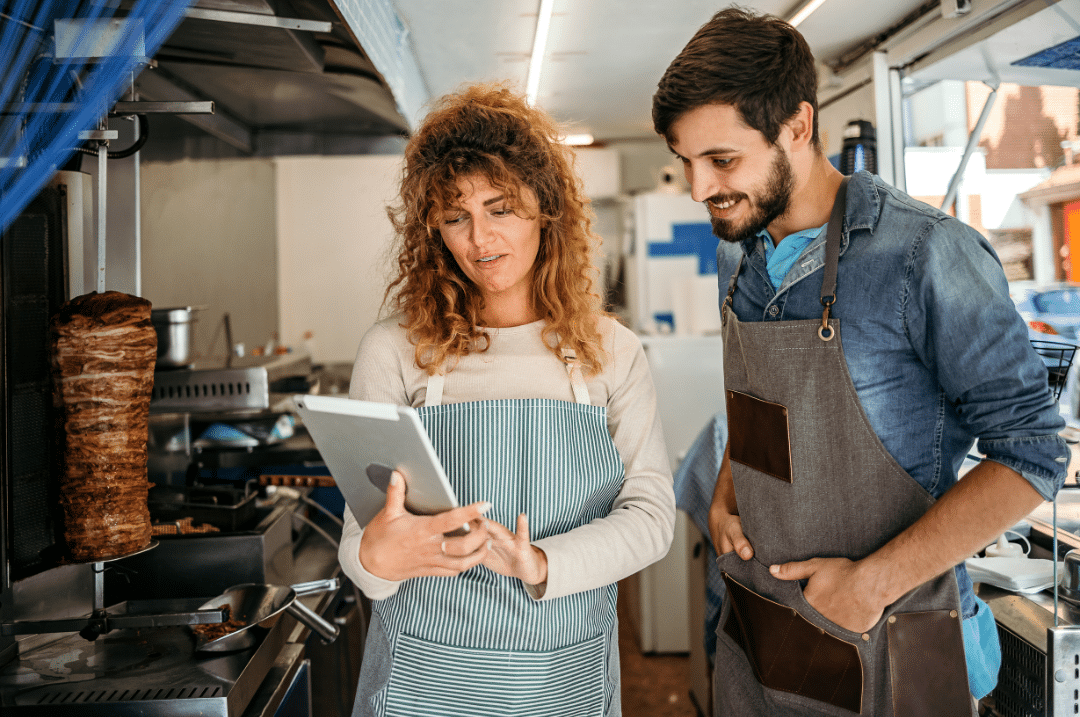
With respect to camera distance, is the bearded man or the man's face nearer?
the bearded man

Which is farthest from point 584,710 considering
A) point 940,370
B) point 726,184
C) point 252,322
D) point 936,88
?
point 252,322

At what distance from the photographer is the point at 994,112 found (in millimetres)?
2570

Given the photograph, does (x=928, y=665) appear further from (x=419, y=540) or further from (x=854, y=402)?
(x=419, y=540)

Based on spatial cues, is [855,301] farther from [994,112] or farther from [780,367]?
[994,112]

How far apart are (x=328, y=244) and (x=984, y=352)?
12.7 feet

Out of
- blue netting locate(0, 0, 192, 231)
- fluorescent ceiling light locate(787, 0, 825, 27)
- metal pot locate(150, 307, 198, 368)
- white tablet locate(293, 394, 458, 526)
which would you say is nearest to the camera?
white tablet locate(293, 394, 458, 526)

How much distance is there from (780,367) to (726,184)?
30cm

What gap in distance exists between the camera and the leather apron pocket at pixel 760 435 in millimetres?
1243

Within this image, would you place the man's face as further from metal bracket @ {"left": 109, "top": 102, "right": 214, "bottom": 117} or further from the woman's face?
metal bracket @ {"left": 109, "top": 102, "right": 214, "bottom": 117}

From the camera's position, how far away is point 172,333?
1.98 m

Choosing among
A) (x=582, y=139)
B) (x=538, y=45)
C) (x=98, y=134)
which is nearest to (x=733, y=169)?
(x=98, y=134)

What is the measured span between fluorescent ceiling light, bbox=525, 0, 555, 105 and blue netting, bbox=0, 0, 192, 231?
59.2 inches

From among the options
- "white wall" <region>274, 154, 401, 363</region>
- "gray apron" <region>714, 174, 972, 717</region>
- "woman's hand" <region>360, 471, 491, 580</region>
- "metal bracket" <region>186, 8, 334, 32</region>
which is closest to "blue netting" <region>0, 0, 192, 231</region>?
"metal bracket" <region>186, 8, 334, 32</region>

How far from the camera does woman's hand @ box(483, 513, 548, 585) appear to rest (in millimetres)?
1055
